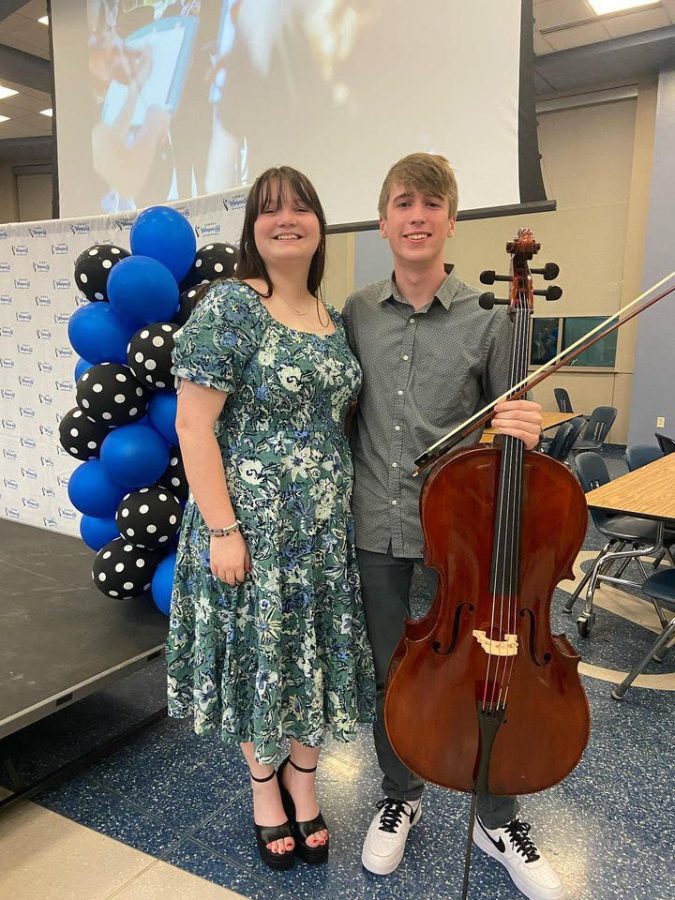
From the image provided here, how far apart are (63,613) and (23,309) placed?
72.1 inches

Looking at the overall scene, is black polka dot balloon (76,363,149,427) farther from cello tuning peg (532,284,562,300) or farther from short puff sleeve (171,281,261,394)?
cello tuning peg (532,284,562,300)

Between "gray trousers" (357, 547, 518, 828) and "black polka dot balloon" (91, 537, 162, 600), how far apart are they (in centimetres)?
93

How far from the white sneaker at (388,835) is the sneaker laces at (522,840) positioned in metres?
0.23

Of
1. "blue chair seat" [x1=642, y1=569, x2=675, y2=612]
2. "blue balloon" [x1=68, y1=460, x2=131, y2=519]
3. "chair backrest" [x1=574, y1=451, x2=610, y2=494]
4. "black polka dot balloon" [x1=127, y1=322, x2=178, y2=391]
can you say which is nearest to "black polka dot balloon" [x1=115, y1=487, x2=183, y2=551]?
"blue balloon" [x1=68, y1=460, x2=131, y2=519]

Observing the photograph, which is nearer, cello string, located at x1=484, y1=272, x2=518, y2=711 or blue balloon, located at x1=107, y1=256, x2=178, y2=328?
cello string, located at x1=484, y1=272, x2=518, y2=711

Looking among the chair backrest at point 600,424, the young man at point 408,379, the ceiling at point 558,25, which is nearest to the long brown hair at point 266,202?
the young man at point 408,379

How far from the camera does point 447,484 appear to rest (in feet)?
3.79

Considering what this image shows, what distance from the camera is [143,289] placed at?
190 centimetres

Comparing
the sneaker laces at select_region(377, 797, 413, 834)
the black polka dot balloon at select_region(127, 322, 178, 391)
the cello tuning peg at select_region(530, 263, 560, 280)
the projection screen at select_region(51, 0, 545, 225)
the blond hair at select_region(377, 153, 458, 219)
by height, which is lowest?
the sneaker laces at select_region(377, 797, 413, 834)

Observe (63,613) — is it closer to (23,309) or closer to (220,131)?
(23,309)

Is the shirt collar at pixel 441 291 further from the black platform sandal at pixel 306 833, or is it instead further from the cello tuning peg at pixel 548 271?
the black platform sandal at pixel 306 833

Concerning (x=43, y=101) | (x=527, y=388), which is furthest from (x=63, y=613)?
(x=43, y=101)

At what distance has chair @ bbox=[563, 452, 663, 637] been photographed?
2.66 metres

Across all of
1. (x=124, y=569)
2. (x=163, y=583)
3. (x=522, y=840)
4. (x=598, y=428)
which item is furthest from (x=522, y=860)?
(x=598, y=428)
